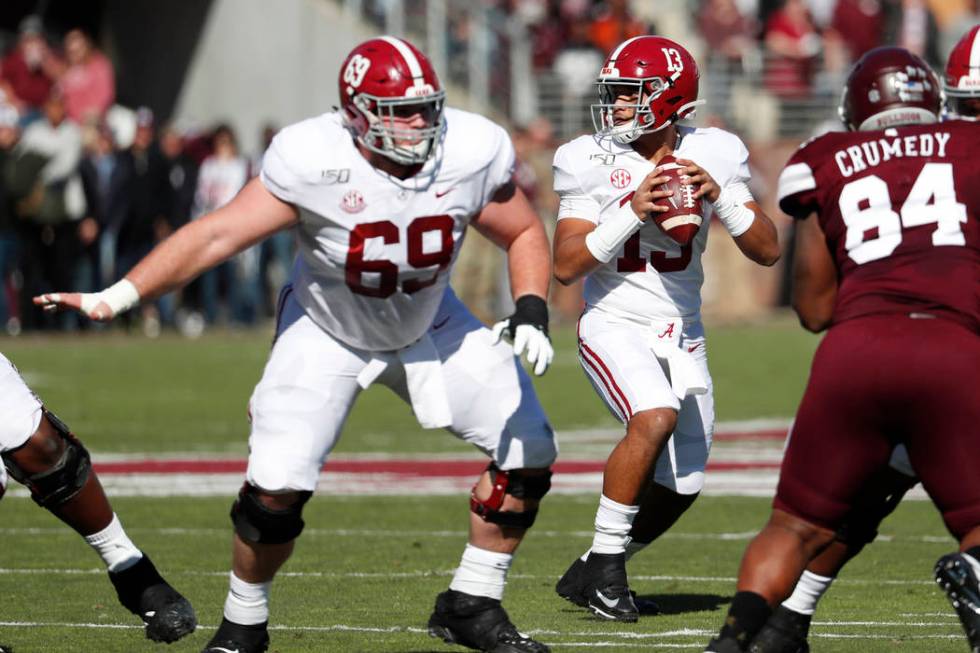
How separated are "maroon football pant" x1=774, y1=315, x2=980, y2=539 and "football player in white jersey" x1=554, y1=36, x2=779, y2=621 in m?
1.57

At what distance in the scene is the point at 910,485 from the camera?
200 inches

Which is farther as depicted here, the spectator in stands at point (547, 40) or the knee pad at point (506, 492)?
the spectator in stands at point (547, 40)

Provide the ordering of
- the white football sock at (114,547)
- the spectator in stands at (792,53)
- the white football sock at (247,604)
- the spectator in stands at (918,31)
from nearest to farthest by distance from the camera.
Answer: the white football sock at (247,604) → the white football sock at (114,547) → the spectator in stands at (918,31) → the spectator in stands at (792,53)

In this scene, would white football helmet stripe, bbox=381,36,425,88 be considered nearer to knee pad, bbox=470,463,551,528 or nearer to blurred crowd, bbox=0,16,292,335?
knee pad, bbox=470,463,551,528

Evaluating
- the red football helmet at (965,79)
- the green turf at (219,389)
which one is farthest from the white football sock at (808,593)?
the green turf at (219,389)

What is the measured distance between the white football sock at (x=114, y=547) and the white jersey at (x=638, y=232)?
5.84 feet

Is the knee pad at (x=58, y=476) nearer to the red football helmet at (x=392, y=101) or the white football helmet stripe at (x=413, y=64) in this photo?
the red football helmet at (x=392, y=101)

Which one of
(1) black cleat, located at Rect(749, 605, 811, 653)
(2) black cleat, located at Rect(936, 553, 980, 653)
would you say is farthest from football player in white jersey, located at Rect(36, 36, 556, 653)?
(2) black cleat, located at Rect(936, 553, 980, 653)

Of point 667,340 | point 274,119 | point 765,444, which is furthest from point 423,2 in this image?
point 667,340

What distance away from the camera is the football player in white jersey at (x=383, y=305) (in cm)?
518

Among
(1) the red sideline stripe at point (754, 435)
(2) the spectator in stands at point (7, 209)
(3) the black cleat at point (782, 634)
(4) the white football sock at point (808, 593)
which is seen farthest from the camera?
(2) the spectator in stands at point (7, 209)

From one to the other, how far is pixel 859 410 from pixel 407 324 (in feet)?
4.76

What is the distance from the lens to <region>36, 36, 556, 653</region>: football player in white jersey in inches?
204

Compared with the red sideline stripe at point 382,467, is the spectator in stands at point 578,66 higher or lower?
lower
